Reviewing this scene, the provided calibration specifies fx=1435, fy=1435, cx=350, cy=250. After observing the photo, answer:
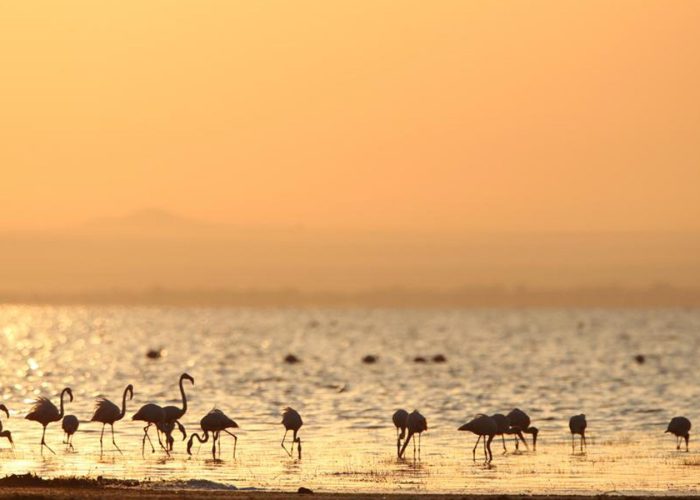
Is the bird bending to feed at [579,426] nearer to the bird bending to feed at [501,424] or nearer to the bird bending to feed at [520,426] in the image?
the bird bending to feed at [520,426]

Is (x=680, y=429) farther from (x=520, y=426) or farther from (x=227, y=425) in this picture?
(x=227, y=425)

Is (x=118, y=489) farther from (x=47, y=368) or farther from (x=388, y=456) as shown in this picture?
(x=47, y=368)

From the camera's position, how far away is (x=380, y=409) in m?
43.0

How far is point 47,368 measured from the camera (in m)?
75.2

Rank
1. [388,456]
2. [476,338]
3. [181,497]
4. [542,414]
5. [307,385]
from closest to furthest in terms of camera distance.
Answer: [181,497]
[388,456]
[542,414]
[307,385]
[476,338]

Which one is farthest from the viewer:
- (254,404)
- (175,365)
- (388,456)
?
(175,365)

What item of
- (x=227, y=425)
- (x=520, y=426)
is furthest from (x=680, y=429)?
(x=227, y=425)

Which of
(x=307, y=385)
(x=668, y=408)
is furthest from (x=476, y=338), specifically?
(x=668, y=408)

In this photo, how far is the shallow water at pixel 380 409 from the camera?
26.1 meters

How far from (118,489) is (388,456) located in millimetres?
8768

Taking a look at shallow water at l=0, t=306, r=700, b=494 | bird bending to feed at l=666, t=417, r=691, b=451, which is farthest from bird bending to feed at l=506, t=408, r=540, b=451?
bird bending to feed at l=666, t=417, r=691, b=451

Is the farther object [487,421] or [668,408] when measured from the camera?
[668,408]

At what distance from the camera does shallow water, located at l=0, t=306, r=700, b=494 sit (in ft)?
85.6

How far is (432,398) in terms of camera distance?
1909 inches
